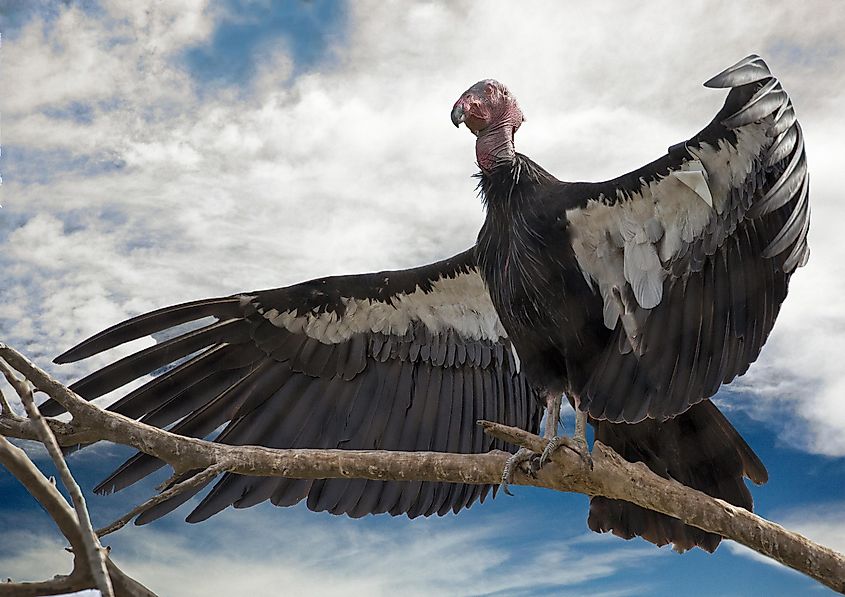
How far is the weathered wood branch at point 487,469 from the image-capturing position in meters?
2.34

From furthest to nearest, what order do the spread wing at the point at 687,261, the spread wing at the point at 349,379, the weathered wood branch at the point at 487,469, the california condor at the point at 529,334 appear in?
the spread wing at the point at 349,379, the california condor at the point at 529,334, the spread wing at the point at 687,261, the weathered wood branch at the point at 487,469

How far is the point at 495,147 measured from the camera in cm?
304

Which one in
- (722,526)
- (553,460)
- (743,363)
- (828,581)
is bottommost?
(828,581)

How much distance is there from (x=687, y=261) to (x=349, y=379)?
1389 millimetres

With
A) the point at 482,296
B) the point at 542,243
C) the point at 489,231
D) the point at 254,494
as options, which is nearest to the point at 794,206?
the point at 542,243

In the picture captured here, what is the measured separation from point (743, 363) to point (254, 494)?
177 cm

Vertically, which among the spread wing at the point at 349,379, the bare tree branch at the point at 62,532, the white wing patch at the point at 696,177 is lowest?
the bare tree branch at the point at 62,532

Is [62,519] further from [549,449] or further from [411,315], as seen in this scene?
[411,315]

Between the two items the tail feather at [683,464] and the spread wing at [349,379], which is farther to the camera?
the spread wing at [349,379]

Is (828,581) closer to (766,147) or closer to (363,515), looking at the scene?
(766,147)

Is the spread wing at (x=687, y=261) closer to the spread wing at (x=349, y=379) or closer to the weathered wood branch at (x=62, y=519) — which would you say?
the spread wing at (x=349, y=379)

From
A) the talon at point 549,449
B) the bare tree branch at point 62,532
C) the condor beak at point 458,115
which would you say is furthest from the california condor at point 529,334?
the bare tree branch at point 62,532

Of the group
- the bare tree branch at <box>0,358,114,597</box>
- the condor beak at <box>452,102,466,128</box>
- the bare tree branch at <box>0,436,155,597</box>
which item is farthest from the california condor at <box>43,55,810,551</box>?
the bare tree branch at <box>0,358,114,597</box>

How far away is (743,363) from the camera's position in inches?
106
